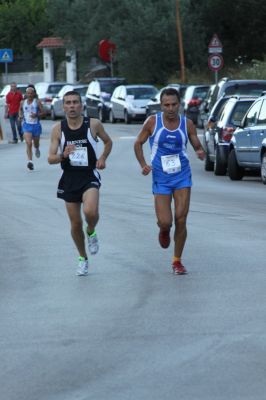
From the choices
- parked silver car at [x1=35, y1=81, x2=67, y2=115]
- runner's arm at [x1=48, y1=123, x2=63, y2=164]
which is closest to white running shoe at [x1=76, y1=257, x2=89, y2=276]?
runner's arm at [x1=48, y1=123, x2=63, y2=164]

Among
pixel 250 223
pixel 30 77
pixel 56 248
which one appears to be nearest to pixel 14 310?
pixel 56 248

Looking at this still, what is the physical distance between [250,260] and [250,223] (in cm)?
368

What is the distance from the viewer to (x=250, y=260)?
519 inches

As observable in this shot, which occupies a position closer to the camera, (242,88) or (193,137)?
(193,137)

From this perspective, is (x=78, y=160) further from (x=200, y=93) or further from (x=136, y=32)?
(x=136, y=32)

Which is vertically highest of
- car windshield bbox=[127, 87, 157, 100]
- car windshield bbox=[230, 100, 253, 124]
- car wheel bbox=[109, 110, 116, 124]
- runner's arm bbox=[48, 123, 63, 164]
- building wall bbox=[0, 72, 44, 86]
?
runner's arm bbox=[48, 123, 63, 164]

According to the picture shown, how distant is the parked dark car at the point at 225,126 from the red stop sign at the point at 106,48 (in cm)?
4077

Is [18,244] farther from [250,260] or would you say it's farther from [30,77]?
[30,77]

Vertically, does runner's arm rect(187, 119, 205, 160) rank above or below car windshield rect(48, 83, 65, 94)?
above

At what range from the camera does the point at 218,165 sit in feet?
89.9

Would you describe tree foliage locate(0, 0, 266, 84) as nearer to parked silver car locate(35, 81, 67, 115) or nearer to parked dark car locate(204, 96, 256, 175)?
parked silver car locate(35, 81, 67, 115)

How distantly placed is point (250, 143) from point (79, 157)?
12.8 metres

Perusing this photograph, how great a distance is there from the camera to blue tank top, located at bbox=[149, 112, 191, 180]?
41.1 feet

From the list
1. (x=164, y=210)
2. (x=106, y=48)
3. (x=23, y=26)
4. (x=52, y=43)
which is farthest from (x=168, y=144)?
(x=23, y=26)
